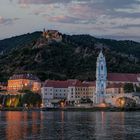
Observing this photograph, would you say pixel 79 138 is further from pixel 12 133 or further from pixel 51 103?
pixel 51 103

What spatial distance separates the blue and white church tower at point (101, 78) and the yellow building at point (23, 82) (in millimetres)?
23669

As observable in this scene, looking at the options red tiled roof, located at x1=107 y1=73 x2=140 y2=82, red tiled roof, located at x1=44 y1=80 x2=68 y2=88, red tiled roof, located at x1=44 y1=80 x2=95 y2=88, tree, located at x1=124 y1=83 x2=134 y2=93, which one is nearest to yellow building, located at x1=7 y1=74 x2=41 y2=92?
red tiled roof, located at x1=44 y1=80 x2=68 y2=88

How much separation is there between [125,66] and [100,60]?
42128mm

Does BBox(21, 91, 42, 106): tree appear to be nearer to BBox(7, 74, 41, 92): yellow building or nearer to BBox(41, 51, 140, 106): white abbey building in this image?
BBox(41, 51, 140, 106): white abbey building

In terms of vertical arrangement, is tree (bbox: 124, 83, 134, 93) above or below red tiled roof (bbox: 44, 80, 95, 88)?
below

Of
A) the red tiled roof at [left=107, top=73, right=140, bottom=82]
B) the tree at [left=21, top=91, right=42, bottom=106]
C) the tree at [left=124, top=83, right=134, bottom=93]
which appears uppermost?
the red tiled roof at [left=107, top=73, right=140, bottom=82]

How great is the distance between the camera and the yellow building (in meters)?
160

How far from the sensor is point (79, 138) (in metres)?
42.7

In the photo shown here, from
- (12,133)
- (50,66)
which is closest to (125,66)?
(50,66)

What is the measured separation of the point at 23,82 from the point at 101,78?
108ft

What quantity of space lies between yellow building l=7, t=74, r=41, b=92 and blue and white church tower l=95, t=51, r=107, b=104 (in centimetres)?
2367

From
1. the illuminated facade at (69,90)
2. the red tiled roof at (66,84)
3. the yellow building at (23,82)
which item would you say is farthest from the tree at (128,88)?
the yellow building at (23,82)

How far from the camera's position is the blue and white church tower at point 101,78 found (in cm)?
13525

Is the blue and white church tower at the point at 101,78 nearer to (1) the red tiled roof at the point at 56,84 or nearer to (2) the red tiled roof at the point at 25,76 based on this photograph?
(1) the red tiled roof at the point at 56,84
